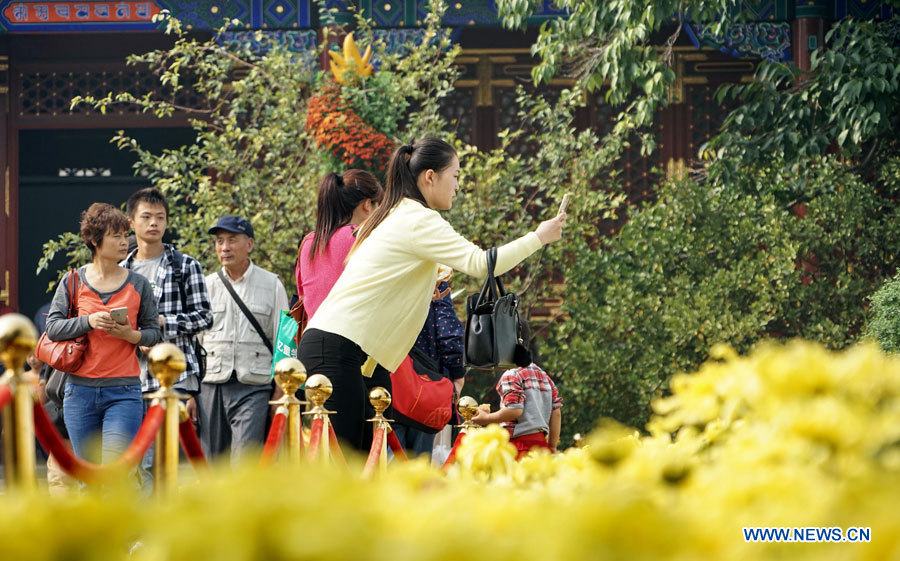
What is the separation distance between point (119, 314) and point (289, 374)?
2.27 meters

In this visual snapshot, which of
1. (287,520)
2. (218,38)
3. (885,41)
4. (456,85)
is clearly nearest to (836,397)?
(287,520)

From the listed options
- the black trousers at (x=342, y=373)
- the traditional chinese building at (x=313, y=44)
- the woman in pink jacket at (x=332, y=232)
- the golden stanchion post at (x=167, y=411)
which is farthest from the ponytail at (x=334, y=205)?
the traditional chinese building at (x=313, y=44)

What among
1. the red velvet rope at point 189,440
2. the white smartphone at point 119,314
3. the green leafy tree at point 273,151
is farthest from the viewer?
the green leafy tree at point 273,151

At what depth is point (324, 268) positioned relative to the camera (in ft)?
14.3

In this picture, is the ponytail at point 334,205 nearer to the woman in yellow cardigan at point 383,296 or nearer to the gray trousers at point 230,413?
the woman in yellow cardigan at point 383,296

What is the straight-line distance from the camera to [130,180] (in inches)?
504

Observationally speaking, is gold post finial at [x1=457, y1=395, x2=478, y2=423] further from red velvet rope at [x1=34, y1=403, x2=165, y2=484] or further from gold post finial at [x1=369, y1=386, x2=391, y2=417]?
red velvet rope at [x1=34, y1=403, x2=165, y2=484]

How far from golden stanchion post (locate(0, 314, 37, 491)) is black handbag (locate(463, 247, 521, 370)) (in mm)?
2132

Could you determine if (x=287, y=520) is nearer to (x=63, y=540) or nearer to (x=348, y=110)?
Result: (x=63, y=540)

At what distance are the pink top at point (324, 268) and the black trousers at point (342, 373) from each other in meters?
0.73

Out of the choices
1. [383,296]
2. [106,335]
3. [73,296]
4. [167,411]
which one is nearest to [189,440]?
[167,411]

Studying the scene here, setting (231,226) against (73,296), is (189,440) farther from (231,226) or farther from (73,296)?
(231,226)

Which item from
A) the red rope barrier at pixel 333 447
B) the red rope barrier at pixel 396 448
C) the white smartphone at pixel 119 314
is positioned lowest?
the red rope barrier at pixel 396 448

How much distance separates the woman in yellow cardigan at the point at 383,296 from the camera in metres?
3.51
